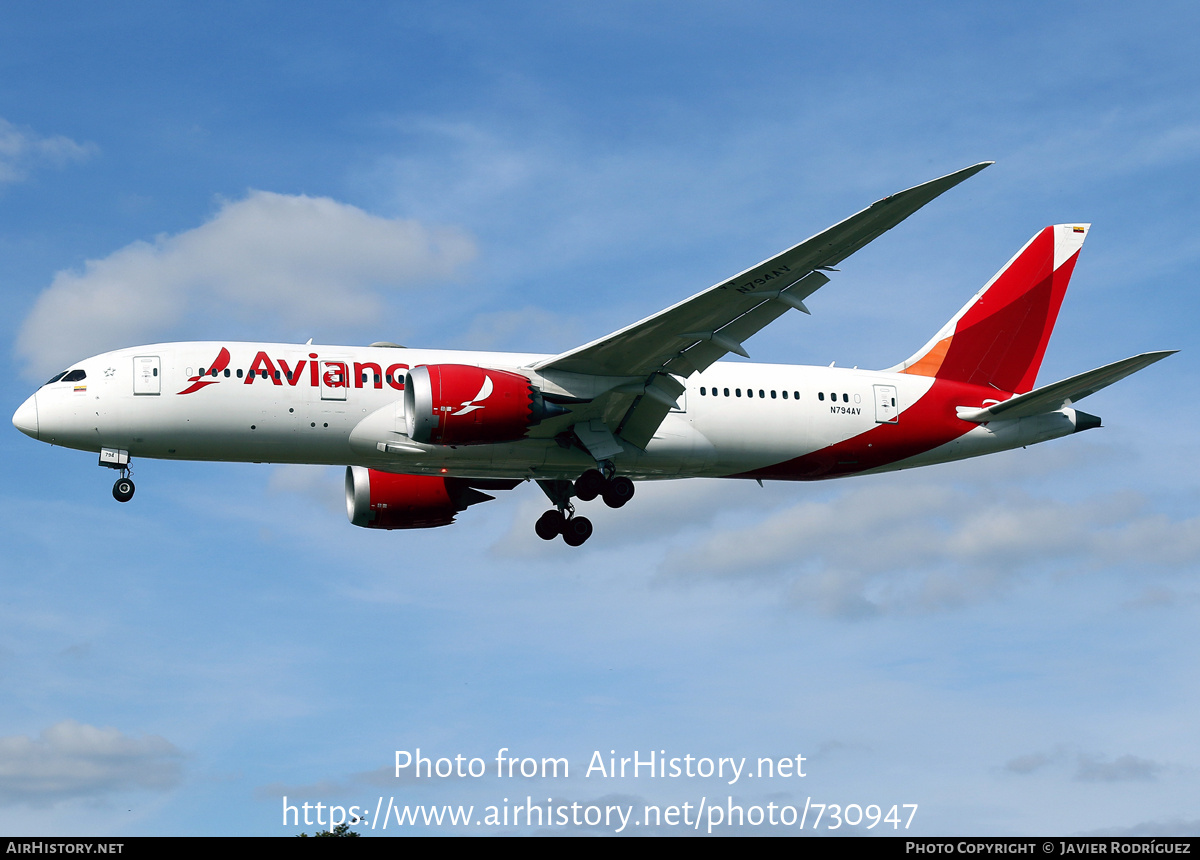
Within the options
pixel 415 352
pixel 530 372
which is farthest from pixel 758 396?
pixel 415 352

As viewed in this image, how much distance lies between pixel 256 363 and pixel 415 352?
11.9ft

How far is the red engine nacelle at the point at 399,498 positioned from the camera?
35.8 meters

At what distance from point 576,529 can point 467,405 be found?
7542mm

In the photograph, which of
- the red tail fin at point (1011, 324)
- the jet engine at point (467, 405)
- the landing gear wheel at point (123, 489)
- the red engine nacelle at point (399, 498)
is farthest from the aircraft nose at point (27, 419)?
the red tail fin at point (1011, 324)

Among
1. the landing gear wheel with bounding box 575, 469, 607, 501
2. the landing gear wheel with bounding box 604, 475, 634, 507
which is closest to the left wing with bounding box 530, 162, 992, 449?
the landing gear wheel with bounding box 604, 475, 634, 507

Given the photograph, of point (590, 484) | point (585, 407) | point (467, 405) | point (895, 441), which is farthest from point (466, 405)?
point (895, 441)

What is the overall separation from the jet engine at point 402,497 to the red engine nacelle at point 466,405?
6.32m

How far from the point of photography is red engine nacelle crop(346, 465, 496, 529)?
35781 millimetres

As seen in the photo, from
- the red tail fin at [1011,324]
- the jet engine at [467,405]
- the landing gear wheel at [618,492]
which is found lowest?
the landing gear wheel at [618,492]

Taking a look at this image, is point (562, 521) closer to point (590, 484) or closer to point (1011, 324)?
point (590, 484)

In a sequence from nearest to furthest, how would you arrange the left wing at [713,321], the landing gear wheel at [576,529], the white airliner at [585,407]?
the left wing at [713,321]
the white airliner at [585,407]
the landing gear wheel at [576,529]

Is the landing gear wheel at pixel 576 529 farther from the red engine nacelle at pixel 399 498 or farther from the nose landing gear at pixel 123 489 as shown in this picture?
the nose landing gear at pixel 123 489

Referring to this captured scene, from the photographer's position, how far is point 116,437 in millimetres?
29156
